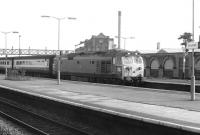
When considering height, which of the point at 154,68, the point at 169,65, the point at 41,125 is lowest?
the point at 41,125

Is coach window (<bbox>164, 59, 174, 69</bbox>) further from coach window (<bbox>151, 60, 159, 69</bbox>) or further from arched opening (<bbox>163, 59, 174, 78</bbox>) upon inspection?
coach window (<bbox>151, 60, 159, 69</bbox>)

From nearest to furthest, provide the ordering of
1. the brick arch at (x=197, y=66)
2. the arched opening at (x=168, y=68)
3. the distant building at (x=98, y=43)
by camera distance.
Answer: the brick arch at (x=197, y=66), the arched opening at (x=168, y=68), the distant building at (x=98, y=43)

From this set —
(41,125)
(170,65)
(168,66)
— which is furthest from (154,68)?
(41,125)

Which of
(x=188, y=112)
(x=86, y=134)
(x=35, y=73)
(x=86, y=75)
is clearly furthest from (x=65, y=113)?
(x=35, y=73)

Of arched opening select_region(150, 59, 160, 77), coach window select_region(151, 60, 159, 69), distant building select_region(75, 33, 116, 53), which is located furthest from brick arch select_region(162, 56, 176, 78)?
distant building select_region(75, 33, 116, 53)

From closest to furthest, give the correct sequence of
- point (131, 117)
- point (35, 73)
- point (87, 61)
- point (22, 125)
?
point (131, 117), point (22, 125), point (87, 61), point (35, 73)

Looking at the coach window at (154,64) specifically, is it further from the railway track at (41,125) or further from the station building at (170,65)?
the railway track at (41,125)

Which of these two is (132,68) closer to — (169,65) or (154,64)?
(169,65)

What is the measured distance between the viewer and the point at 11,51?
126 meters

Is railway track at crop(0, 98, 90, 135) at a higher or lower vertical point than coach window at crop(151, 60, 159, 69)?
lower

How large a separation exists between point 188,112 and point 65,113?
548cm

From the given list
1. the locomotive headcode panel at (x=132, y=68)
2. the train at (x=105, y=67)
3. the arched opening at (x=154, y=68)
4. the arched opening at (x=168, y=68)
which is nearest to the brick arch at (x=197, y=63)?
the arched opening at (x=168, y=68)

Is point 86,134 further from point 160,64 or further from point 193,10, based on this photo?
point 160,64

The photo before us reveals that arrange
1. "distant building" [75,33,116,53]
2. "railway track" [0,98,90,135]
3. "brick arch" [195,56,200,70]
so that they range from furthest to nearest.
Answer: "distant building" [75,33,116,53], "brick arch" [195,56,200,70], "railway track" [0,98,90,135]
